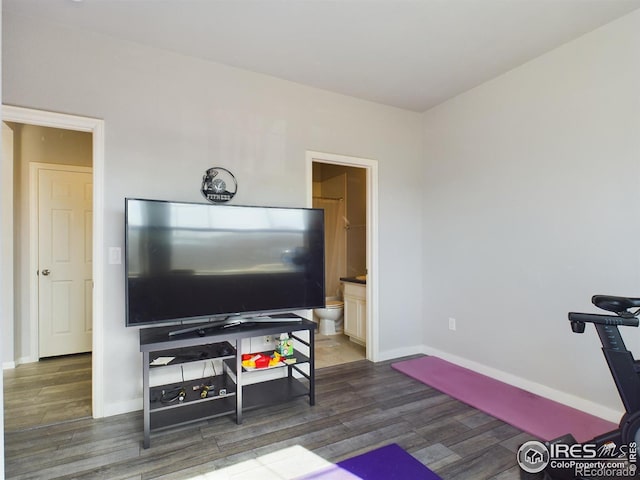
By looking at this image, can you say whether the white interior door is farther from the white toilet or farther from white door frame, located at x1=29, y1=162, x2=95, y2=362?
the white toilet

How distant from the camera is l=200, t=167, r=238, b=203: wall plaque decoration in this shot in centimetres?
291

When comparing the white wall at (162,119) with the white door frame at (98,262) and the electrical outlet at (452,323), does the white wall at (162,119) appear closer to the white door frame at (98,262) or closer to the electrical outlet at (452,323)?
the white door frame at (98,262)

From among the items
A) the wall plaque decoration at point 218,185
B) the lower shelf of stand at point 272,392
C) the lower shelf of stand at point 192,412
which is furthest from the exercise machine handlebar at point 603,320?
the wall plaque decoration at point 218,185

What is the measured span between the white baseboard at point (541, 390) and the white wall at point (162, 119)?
238cm

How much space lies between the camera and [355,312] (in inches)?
171

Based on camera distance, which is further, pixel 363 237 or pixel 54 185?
pixel 363 237

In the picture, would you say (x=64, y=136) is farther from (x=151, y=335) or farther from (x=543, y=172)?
(x=543, y=172)

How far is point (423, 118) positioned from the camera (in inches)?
163

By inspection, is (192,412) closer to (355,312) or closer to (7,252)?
(355,312)

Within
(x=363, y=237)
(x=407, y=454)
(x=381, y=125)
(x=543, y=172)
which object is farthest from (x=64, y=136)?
(x=543, y=172)

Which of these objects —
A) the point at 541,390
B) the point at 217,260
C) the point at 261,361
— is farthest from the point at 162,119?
the point at 541,390

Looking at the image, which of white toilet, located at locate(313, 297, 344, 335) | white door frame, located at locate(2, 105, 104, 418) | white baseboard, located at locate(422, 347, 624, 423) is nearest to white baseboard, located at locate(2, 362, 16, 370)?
white door frame, located at locate(2, 105, 104, 418)

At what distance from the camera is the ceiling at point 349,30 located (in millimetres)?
2285

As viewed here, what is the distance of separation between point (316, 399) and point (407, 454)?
0.95 m
